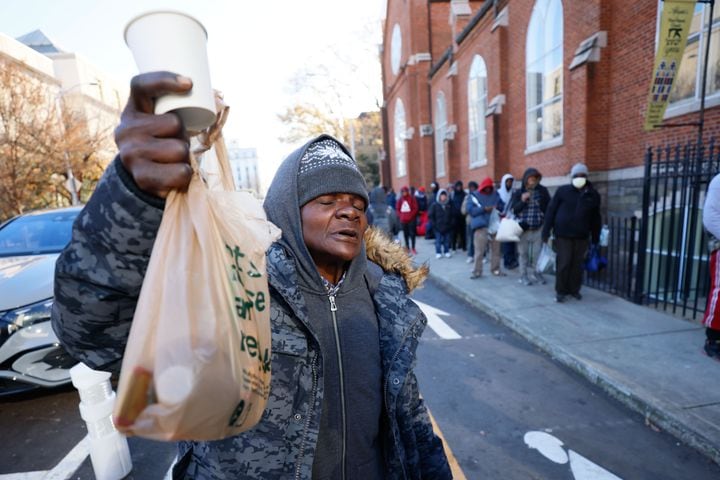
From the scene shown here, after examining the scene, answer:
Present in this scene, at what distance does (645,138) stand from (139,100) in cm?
876

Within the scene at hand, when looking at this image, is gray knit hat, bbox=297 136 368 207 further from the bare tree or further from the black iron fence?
the bare tree

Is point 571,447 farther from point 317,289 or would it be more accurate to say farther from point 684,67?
point 684,67

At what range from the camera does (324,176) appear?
4.75 feet

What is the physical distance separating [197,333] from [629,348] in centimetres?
513

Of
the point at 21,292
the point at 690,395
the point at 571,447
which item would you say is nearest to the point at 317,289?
the point at 571,447

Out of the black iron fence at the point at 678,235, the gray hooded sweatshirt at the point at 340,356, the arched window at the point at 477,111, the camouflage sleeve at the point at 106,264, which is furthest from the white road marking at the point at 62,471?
the arched window at the point at 477,111

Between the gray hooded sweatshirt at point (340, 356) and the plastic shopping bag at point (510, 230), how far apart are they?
20.9 feet

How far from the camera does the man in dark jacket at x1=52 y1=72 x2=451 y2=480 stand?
82 centimetres

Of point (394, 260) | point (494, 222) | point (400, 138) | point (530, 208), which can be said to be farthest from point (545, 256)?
point (400, 138)

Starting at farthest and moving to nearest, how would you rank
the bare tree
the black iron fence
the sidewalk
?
the bare tree < the black iron fence < the sidewalk

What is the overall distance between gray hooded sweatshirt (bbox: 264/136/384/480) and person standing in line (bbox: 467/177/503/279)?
7.27 m

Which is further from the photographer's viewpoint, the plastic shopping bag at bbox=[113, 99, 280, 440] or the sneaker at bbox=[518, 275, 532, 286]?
the sneaker at bbox=[518, 275, 532, 286]

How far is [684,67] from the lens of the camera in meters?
6.85

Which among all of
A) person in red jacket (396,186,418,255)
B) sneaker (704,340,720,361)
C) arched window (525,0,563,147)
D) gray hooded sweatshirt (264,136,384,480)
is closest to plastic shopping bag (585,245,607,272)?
sneaker (704,340,720,361)
